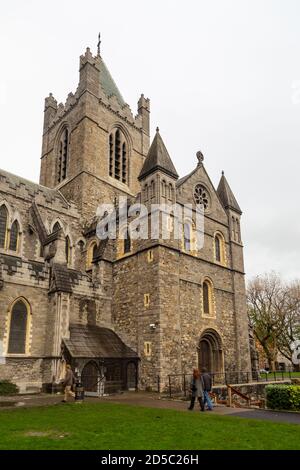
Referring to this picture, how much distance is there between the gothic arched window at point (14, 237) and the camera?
23677 millimetres

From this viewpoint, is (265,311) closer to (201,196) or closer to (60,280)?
(201,196)

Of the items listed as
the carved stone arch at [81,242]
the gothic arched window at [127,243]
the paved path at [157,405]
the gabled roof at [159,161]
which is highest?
the gabled roof at [159,161]

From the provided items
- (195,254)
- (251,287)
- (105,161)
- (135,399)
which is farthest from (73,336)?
(251,287)

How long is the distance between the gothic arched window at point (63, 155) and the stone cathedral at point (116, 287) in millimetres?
3009

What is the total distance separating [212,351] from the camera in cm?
2333

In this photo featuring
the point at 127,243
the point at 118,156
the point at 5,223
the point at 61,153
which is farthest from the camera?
the point at 61,153

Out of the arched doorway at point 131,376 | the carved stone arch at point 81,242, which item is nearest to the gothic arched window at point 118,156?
the carved stone arch at point 81,242

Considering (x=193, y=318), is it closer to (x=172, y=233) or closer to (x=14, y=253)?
(x=172, y=233)

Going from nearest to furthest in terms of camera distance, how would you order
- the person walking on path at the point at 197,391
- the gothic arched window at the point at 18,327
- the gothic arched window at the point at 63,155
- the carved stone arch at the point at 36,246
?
the person walking on path at the point at 197,391
the gothic arched window at the point at 18,327
the carved stone arch at the point at 36,246
the gothic arched window at the point at 63,155

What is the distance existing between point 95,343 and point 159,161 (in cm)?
1142

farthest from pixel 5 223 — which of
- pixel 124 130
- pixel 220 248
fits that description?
pixel 124 130

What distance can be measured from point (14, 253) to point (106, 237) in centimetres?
596

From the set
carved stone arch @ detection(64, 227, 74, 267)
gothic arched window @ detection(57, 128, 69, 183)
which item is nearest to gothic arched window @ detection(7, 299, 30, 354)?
carved stone arch @ detection(64, 227, 74, 267)

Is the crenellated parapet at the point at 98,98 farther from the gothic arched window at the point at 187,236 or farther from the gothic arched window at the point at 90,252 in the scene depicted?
the gothic arched window at the point at 187,236
